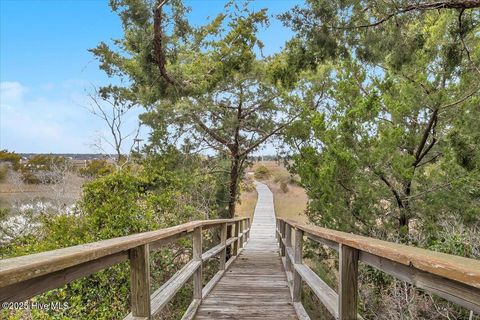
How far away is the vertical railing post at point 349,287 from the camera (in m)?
1.95

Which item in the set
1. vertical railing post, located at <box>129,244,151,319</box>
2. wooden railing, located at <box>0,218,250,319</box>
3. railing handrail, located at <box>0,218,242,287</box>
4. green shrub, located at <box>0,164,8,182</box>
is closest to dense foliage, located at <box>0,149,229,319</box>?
wooden railing, located at <box>0,218,250,319</box>

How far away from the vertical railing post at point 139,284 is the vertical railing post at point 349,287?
3.53 ft

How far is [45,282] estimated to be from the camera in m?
1.17

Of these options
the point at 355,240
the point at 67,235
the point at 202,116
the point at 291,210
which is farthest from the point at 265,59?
the point at 291,210

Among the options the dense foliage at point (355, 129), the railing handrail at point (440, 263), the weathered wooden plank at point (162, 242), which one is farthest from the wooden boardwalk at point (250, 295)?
the railing handrail at point (440, 263)

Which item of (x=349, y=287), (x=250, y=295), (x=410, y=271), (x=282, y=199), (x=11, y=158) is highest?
(x=11, y=158)

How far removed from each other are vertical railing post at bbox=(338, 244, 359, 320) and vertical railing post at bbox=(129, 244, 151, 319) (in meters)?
1.08

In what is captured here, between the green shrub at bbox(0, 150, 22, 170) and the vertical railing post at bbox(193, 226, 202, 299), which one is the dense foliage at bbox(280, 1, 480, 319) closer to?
the vertical railing post at bbox(193, 226, 202, 299)

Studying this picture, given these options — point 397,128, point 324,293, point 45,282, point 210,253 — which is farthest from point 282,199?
point 45,282

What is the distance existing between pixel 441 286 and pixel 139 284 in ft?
4.94

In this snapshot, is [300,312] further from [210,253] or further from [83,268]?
[83,268]

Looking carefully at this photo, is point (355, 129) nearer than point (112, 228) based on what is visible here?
No

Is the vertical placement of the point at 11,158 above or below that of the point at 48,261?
above

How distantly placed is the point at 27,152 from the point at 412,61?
40778 mm
